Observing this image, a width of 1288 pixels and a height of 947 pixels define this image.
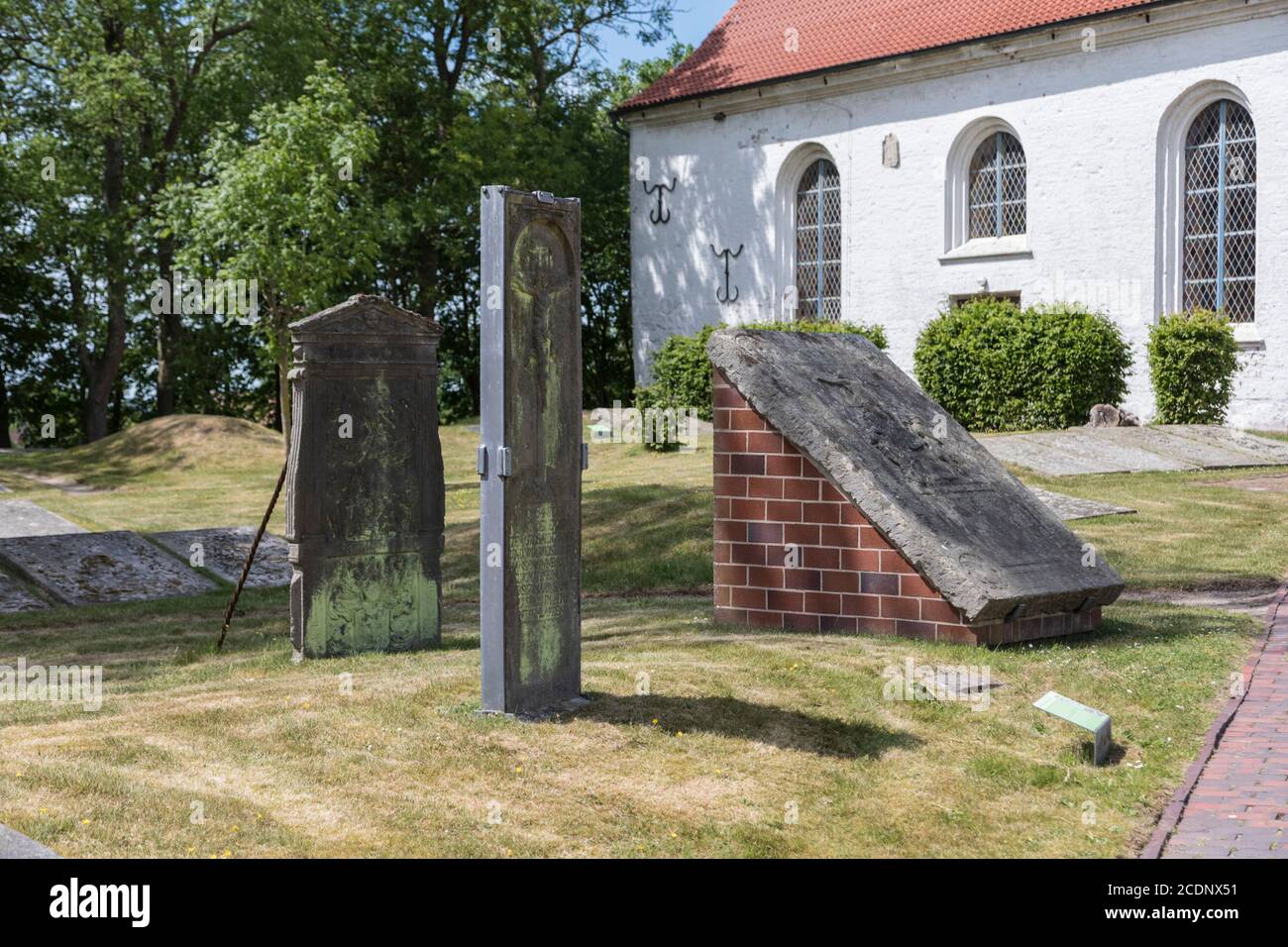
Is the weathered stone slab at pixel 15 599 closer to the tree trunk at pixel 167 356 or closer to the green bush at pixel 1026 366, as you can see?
the green bush at pixel 1026 366

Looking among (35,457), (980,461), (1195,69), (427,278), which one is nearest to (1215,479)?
(980,461)

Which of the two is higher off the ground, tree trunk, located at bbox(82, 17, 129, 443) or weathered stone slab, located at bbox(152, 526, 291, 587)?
tree trunk, located at bbox(82, 17, 129, 443)

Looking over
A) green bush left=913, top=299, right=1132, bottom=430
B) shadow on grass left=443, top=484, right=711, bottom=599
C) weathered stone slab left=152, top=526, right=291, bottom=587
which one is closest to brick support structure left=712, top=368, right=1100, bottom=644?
shadow on grass left=443, top=484, right=711, bottom=599

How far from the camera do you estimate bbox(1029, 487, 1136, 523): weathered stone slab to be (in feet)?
42.1

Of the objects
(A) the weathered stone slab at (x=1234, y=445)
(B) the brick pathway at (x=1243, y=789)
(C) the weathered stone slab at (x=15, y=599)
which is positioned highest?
(A) the weathered stone slab at (x=1234, y=445)

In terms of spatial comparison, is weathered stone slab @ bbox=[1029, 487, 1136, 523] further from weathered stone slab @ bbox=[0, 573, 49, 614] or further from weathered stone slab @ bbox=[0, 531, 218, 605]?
weathered stone slab @ bbox=[0, 573, 49, 614]

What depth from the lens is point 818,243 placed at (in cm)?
2920

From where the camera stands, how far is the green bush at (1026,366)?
22031 millimetres

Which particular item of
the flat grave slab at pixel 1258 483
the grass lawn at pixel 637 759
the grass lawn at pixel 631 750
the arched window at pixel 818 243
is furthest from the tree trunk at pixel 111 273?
the grass lawn at pixel 637 759

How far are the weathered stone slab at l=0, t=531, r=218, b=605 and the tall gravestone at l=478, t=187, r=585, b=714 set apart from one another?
727cm

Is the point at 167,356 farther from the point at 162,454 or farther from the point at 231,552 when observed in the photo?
the point at 231,552

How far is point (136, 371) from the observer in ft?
127

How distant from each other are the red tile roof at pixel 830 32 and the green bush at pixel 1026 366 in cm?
516

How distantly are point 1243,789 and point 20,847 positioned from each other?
179 inches
